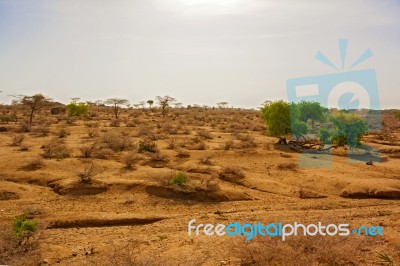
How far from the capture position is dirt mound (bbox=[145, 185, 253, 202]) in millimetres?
12602

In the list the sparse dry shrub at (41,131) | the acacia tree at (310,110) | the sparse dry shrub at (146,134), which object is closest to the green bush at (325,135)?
the acacia tree at (310,110)

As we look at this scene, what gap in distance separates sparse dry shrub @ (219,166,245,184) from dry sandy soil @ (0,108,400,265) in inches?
1.8

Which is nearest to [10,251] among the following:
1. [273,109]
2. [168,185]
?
[168,185]

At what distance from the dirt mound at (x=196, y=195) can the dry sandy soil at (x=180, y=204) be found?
37mm

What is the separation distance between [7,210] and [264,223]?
767 centimetres

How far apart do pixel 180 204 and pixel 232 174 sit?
3.88 metres

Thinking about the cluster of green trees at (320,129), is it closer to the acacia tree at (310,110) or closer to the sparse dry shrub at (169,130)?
the sparse dry shrub at (169,130)

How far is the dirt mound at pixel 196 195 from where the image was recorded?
12602mm

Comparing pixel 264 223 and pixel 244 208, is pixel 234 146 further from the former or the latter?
pixel 264 223

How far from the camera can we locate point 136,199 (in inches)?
477

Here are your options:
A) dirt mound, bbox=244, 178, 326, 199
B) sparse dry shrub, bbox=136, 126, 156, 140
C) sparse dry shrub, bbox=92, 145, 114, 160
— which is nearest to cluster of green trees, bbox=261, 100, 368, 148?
sparse dry shrub, bbox=136, 126, 156, 140

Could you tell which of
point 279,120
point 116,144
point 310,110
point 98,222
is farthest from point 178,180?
point 310,110

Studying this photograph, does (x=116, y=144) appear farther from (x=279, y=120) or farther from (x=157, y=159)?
(x=279, y=120)

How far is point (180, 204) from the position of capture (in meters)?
11.9
